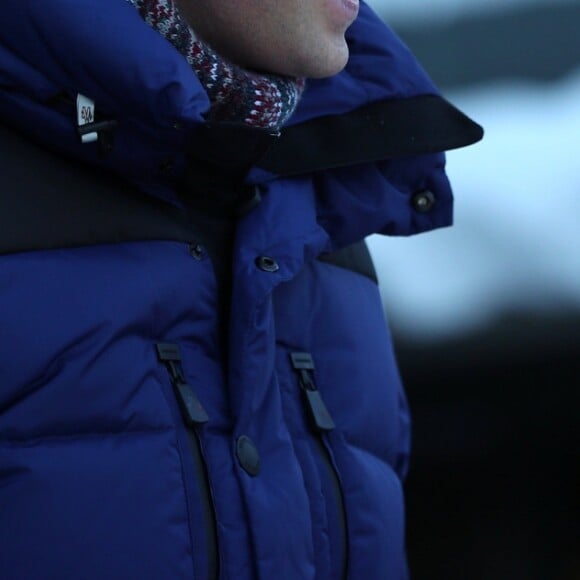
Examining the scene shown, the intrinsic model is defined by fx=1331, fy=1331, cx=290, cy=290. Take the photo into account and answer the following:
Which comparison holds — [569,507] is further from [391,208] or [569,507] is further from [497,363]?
[391,208]

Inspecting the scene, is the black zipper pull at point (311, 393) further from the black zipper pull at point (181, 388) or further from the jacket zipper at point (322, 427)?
the black zipper pull at point (181, 388)

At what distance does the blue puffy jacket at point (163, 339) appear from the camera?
4.31ft

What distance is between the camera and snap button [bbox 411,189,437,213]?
1841 millimetres

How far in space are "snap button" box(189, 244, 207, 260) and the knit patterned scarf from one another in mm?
168

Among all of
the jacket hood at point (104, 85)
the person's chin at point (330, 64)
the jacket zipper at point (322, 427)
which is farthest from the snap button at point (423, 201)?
the jacket hood at point (104, 85)

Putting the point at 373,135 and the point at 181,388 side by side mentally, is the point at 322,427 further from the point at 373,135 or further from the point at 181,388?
the point at 373,135

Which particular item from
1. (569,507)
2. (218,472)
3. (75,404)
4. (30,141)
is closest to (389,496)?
(218,472)

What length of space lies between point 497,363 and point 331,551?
3294 millimetres

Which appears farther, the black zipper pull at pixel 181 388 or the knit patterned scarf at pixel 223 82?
the knit patterned scarf at pixel 223 82

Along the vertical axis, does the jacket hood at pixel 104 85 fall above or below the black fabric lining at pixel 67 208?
above

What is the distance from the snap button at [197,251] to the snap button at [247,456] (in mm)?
216

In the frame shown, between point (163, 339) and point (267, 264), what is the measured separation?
0.57 feet

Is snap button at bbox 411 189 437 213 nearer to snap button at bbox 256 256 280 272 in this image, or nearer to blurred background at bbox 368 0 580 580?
snap button at bbox 256 256 280 272

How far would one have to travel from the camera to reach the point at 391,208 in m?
1.79
